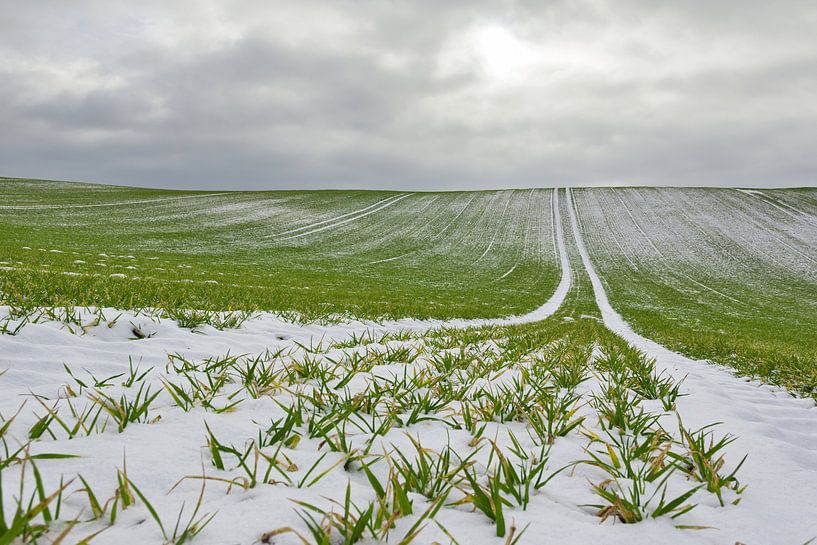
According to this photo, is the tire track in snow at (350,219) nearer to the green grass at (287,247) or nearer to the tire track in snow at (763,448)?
the green grass at (287,247)

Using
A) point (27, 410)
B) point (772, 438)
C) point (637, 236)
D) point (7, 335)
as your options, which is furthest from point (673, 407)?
point (637, 236)

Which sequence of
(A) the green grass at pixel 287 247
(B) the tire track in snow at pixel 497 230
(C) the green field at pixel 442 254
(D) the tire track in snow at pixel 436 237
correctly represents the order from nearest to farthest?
(C) the green field at pixel 442 254 < (A) the green grass at pixel 287 247 < (D) the tire track in snow at pixel 436 237 < (B) the tire track in snow at pixel 497 230

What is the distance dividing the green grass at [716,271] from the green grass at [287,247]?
7.62 metres

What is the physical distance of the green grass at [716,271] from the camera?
12.6 meters

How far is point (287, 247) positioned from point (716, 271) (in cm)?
4767

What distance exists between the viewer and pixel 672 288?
40.5 metres

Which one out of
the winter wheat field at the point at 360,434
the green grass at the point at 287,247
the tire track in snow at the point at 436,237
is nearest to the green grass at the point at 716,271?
the winter wheat field at the point at 360,434

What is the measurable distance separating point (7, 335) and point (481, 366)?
4.71 m

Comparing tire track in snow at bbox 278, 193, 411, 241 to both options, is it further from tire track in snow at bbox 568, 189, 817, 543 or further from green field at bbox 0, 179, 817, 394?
tire track in snow at bbox 568, 189, 817, 543

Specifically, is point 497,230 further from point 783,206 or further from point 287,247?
point 783,206

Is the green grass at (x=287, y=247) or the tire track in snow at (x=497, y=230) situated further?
the tire track in snow at (x=497, y=230)

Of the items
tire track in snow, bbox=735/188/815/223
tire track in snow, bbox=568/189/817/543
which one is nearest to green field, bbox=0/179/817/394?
tire track in snow, bbox=735/188/815/223

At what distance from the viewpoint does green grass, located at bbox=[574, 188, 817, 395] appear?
12.6m

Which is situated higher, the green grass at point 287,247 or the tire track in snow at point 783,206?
the tire track in snow at point 783,206
